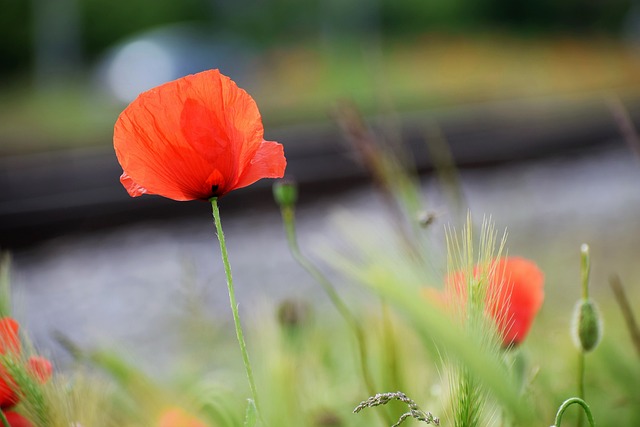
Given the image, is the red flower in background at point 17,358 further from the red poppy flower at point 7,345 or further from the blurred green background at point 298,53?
the blurred green background at point 298,53

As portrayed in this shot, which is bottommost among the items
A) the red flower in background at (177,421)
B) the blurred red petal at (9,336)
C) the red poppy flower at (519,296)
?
the red flower in background at (177,421)

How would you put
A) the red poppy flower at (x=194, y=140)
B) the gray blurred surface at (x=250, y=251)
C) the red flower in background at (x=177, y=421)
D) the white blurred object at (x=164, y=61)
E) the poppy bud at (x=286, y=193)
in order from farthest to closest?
the white blurred object at (x=164, y=61)
the gray blurred surface at (x=250, y=251)
the poppy bud at (x=286, y=193)
the red flower in background at (x=177, y=421)
the red poppy flower at (x=194, y=140)

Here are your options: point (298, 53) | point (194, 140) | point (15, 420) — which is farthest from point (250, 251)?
point (298, 53)

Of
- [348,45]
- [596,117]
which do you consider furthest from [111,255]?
[348,45]

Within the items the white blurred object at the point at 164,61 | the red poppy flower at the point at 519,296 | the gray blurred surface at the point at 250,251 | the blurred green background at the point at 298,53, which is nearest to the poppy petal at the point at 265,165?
the red poppy flower at the point at 519,296

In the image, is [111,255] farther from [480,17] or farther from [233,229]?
[480,17]

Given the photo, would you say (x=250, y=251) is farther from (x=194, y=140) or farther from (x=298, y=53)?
(x=298, y=53)

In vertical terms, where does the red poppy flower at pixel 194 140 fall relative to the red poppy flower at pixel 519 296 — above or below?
above
